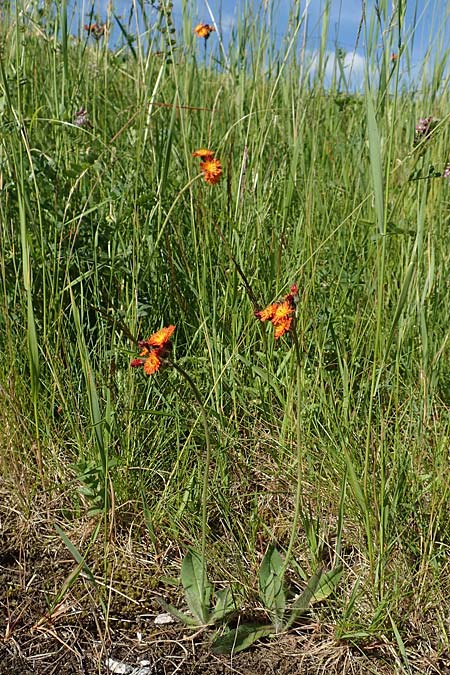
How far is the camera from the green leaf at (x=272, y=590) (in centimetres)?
100

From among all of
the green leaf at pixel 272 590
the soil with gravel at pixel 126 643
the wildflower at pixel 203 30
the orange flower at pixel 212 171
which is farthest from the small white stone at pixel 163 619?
the wildflower at pixel 203 30

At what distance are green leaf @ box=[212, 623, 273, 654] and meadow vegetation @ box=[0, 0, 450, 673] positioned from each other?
0.02m

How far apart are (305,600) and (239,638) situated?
110 millimetres

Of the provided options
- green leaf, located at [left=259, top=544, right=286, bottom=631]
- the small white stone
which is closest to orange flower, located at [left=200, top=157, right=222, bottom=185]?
green leaf, located at [left=259, top=544, right=286, bottom=631]

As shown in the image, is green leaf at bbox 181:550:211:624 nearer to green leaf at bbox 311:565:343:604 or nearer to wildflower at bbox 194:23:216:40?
green leaf at bbox 311:565:343:604

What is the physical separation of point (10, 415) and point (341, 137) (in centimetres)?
140

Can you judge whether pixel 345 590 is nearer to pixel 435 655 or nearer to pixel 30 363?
pixel 435 655

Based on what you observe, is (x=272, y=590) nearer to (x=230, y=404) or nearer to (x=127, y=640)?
(x=127, y=640)

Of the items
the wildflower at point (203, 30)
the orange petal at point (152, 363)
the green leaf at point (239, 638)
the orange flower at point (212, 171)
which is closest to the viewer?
the orange petal at point (152, 363)

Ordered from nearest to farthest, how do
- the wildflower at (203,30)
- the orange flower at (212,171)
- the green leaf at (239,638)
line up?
the green leaf at (239,638) < the orange flower at (212,171) < the wildflower at (203,30)

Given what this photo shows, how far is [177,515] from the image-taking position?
1092mm

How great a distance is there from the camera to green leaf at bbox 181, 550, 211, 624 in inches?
39.3

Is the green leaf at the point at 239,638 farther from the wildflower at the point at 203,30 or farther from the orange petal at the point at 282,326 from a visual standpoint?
the wildflower at the point at 203,30

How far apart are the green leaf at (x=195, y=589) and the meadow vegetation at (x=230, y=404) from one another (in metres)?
0.03
